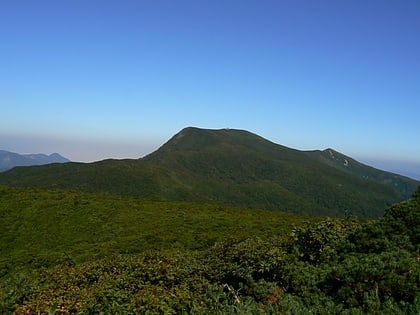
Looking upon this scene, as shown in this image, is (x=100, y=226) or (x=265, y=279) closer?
(x=265, y=279)

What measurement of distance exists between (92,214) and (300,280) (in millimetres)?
34245

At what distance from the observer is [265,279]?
12.5 meters

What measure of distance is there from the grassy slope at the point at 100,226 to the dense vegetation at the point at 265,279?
1310 centimetres

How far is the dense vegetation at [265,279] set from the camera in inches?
360

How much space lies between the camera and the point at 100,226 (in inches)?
1531

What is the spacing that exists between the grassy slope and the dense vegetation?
1310cm

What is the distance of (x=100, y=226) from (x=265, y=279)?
29.2 m

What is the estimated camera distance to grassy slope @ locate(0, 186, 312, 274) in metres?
29.0

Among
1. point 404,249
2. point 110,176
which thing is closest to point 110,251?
point 404,249

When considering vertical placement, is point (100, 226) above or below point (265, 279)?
below

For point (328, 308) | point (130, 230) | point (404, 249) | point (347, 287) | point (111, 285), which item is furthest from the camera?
point (130, 230)

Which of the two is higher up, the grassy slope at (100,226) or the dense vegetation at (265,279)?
the dense vegetation at (265,279)

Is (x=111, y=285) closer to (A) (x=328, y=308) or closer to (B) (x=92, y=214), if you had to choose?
(A) (x=328, y=308)

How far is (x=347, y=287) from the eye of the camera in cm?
983
